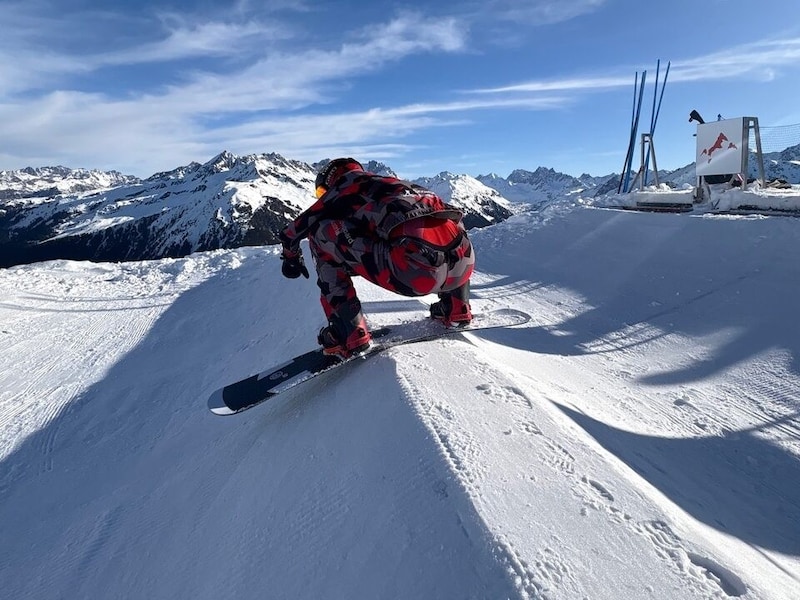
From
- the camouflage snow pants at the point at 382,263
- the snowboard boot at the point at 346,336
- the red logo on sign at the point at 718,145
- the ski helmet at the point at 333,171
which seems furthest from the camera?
the red logo on sign at the point at 718,145

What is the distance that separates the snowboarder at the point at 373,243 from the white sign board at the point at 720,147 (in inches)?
546

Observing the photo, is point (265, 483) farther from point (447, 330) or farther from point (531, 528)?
point (447, 330)

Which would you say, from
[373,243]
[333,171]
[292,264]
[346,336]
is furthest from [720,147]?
[346,336]

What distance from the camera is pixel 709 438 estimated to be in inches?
162

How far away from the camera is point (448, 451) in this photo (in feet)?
9.36

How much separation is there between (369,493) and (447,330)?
255 cm

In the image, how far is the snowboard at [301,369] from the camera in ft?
14.1

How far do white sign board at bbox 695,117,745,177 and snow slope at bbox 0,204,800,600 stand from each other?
677 cm


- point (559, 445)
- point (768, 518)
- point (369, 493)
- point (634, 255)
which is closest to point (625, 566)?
point (559, 445)

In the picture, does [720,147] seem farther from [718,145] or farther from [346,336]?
[346,336]

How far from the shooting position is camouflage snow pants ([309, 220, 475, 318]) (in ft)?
14.0

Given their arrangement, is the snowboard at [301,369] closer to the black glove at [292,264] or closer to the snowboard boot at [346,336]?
the snowboard boot at [346,336]

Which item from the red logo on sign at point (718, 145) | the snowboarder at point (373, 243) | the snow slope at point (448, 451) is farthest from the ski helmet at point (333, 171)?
the red logo on sign at point (718, 145)

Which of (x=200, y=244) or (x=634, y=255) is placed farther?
(x=200, y=244)
